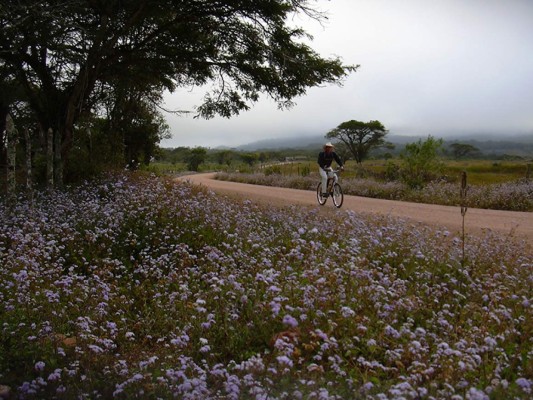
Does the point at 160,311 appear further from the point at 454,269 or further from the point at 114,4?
the point at 114,4

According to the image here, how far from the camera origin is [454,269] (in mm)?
7082

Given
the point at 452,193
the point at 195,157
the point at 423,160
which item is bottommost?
the point at 452,193

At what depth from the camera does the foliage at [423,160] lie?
2355 cm

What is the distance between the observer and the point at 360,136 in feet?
224

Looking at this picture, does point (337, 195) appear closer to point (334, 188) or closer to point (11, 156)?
point (334, 188)

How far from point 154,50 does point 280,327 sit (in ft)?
42.2

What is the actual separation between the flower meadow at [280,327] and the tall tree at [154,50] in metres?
6.07

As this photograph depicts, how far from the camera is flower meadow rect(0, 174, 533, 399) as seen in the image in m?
3.66

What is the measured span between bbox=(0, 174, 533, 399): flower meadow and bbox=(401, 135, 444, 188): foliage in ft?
51.2

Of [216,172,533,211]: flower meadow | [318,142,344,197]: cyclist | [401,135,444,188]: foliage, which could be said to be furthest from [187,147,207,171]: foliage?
[318,142,344,197]: cyclist

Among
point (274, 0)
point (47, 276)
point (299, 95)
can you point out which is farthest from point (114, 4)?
point (47, 276)

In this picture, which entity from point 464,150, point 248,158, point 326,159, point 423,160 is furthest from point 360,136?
point 326,159

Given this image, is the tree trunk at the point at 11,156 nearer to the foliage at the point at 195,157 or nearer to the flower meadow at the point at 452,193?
the flower meadow at the point at 452,193

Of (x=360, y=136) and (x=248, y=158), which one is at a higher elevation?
(x=360, y=136)
